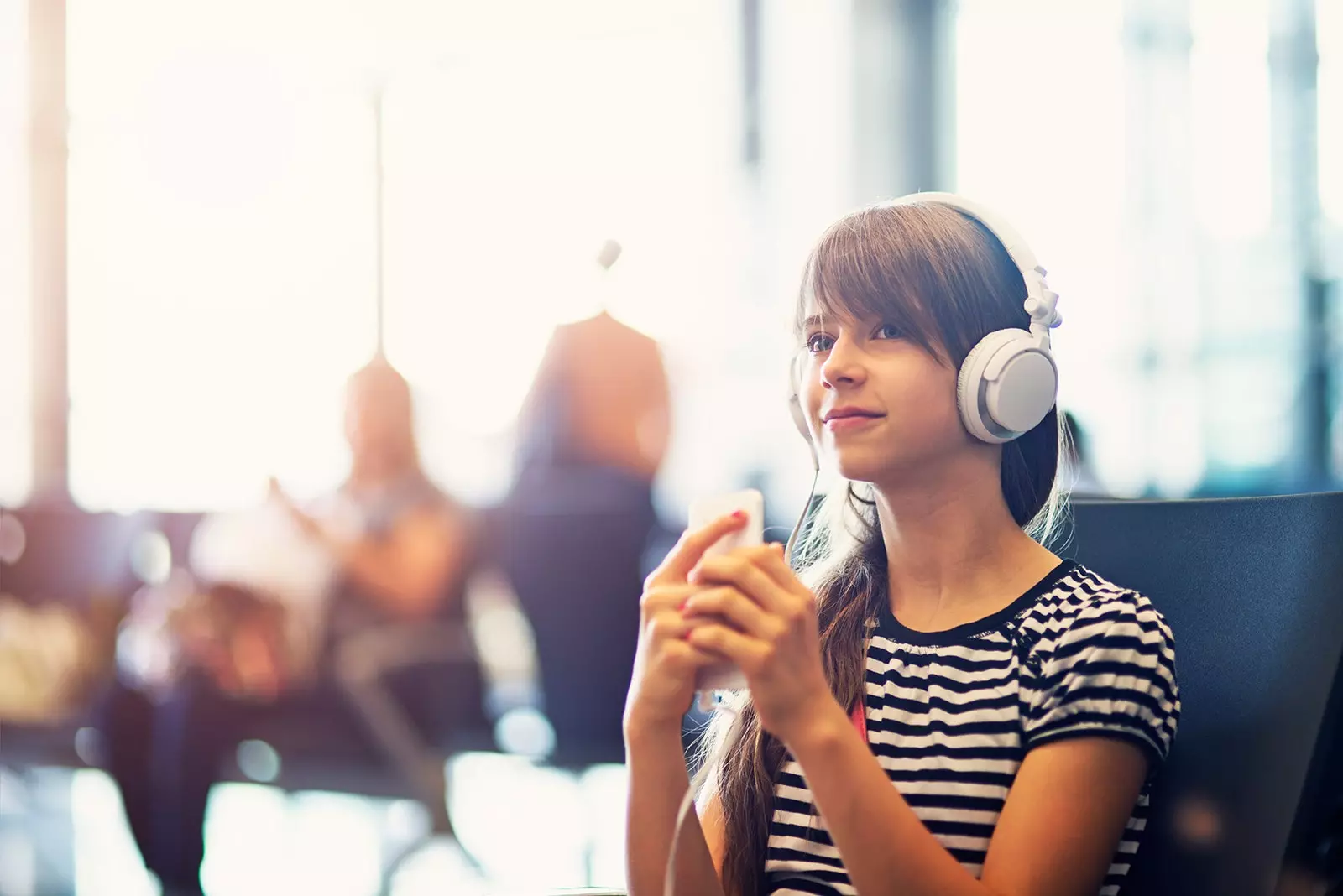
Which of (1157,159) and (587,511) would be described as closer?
(587,511)

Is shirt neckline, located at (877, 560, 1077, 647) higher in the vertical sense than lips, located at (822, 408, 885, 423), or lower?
lower

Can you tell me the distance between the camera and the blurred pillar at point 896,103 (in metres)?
4.12

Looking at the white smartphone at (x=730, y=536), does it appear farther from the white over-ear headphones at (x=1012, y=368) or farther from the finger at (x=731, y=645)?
the white over-ear headphones at (x=1012, y=368)

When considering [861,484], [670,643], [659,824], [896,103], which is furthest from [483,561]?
[896,103]

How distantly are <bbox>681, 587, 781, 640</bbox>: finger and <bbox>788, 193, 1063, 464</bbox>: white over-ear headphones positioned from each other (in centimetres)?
24

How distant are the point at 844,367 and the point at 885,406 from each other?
1.7 inches

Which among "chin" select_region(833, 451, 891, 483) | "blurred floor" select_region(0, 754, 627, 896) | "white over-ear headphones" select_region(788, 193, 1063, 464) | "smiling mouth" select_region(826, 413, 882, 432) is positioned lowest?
"blurred floor" select_region(0, 754, 627, 896)

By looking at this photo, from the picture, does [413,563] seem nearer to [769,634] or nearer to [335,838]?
[335,838]

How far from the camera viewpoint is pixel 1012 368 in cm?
92

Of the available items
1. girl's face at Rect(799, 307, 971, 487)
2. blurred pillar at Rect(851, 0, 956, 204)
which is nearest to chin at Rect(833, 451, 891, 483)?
girl's face at Rect(799, 307, 971, 487)

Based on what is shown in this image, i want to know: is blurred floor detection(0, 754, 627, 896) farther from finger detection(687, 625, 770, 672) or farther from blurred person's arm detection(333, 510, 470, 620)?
finger detection(687, 625, 770, 672)

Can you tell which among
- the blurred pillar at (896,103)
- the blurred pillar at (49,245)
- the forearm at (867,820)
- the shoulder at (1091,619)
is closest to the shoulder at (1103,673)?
the shoulder at (1091,619)

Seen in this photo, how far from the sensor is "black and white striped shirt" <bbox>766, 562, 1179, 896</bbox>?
0.87 metres

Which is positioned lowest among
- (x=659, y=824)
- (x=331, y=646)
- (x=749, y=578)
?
(x=331, y=646)
